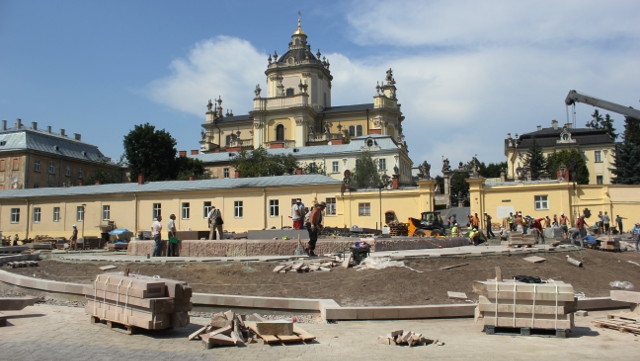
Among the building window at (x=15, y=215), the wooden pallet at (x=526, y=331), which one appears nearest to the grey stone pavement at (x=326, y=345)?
the wooden pallet at (x=526, y=331)

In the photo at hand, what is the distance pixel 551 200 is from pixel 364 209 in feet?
39.9

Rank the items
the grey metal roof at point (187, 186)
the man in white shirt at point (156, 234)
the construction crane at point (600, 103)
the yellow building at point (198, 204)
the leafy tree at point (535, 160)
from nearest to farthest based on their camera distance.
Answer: the man in white shirt at point (156, 234) < the construction crane at point (600, 103) < the yellow building at point (198, 204) < the grey metal roof at point (187, 186) < the leafy tree at point (535, 160)

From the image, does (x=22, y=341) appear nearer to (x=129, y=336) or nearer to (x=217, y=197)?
(x=129, y=336)

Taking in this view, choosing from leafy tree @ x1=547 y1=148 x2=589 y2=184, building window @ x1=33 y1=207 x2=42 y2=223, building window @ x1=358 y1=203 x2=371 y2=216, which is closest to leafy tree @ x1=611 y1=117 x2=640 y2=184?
leafy tree @ x1=547 y1=148 x2=589 y2=184

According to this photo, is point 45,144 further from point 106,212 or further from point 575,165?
point 575,165

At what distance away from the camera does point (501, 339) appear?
9773 millimetres

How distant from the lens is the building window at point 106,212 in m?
43.0

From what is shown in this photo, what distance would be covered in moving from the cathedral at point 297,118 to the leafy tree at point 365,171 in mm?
10796

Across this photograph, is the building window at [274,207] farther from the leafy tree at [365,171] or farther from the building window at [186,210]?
the leafy tree at [365,171]

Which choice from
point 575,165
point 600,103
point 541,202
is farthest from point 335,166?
point 600,103

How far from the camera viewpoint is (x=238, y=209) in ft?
133

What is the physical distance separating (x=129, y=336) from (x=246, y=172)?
5190 centimetres

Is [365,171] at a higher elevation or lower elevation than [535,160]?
lower

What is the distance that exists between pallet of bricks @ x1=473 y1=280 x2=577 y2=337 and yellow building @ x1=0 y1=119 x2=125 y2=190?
188ft
